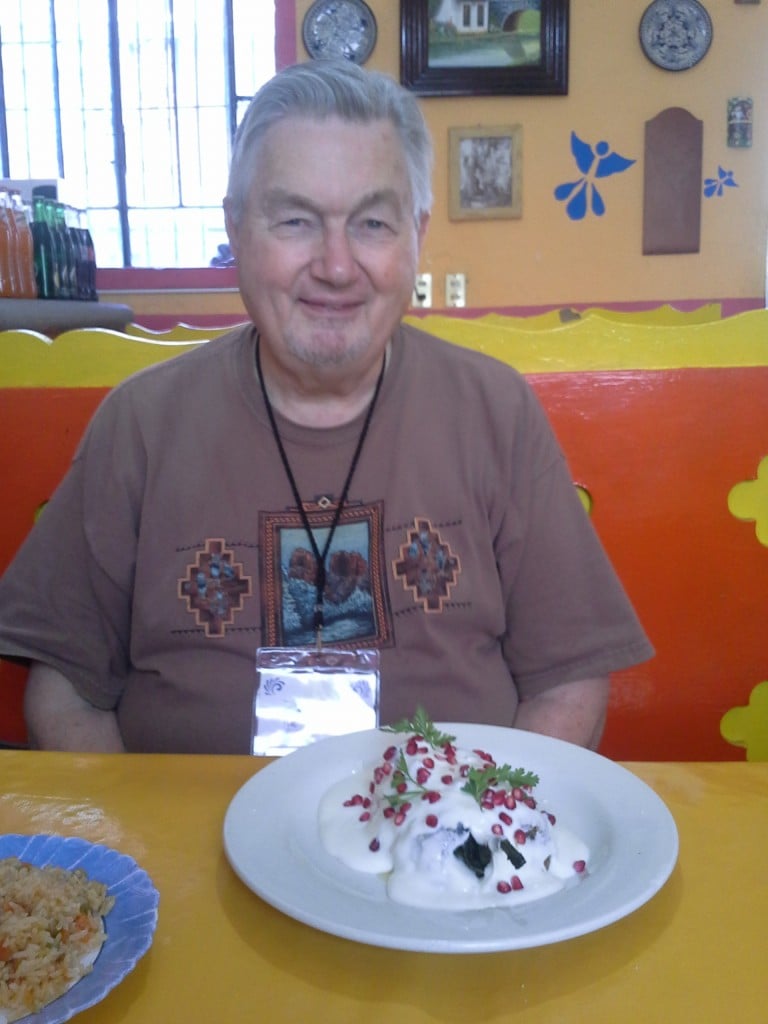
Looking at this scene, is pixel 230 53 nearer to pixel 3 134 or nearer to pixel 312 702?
pixel 3 134

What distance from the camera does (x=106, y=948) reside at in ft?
1.80

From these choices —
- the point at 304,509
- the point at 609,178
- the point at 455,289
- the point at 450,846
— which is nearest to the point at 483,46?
the point at 609,178

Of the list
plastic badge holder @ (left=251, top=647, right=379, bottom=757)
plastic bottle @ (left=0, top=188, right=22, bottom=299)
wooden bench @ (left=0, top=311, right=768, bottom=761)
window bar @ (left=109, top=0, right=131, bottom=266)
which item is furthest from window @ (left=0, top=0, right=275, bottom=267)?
plastic badge holder @ (left=251, top=647, right=379, bottom=757)

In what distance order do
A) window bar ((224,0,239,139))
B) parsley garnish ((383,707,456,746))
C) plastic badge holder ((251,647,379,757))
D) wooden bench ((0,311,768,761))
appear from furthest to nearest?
window bar ((224,0,239,139)) < wooden bench ((0,311,768,761)) < plastic badge holder ((251,647,379,757)) < parsley garnish ((383,707,456,746))

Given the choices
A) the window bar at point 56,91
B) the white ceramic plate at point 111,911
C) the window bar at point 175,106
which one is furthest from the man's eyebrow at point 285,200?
the window bar at point 56,91

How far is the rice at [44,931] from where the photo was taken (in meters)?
0.50

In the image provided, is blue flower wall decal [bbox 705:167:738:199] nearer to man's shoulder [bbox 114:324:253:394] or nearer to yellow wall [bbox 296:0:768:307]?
yellow wall [bbox 296:0:768:307]

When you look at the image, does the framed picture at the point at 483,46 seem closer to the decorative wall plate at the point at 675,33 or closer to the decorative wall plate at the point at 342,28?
the decorative wall plate at the point at 342,28

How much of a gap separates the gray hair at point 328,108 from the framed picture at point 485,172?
3.25 meters

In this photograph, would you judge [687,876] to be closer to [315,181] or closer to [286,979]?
[286,979]

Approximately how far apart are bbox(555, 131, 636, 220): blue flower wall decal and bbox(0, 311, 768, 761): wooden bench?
3.12 meters

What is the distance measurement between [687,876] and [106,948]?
39 centimetres

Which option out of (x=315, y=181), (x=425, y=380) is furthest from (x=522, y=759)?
(x=315, y=181)

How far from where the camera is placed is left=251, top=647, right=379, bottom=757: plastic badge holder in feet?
3.44
